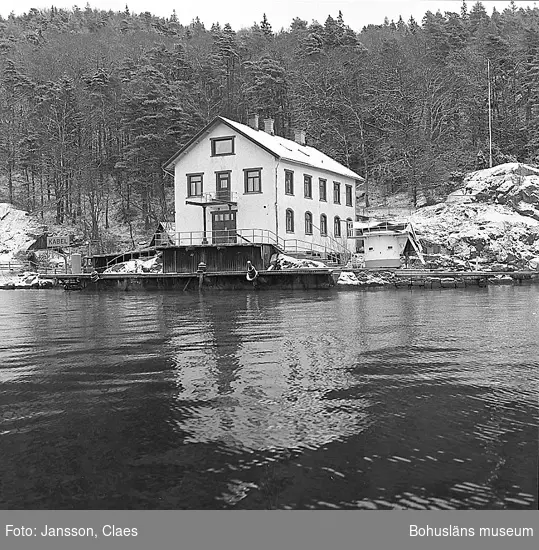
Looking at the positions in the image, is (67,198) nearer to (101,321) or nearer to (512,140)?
(512,140)

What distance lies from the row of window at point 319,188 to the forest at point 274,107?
7392 mm

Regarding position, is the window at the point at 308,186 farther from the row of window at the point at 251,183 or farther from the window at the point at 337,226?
the window at the point at 337,226

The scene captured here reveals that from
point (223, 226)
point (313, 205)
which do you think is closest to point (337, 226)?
point (313, 205)

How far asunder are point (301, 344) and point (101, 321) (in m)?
A: 8.67

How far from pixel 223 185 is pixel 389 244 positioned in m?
11.8

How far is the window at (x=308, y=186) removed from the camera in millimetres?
45781

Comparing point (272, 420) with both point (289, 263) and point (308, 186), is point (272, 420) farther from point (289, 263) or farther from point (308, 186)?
point (308, 186)

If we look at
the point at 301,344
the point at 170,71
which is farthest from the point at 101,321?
the point at 170,71

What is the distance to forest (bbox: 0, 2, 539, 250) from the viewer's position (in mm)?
58906

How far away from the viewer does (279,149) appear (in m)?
44.6

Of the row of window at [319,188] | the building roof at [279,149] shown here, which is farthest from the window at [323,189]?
the building roof at [279,149]

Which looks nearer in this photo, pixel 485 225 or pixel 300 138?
pixel 485 225
